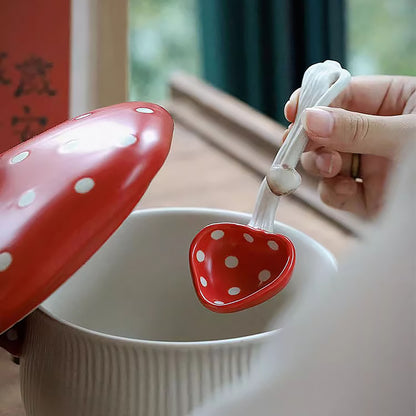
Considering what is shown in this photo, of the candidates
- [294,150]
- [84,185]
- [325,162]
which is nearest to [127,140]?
[84,185]

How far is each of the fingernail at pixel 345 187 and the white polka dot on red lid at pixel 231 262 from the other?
0.25 meters

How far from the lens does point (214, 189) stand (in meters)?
0.86

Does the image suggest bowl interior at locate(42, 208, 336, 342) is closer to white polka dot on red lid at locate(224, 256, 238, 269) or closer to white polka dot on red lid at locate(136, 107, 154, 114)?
white polka dot on red lid at locate(224, 256, 238, 269)

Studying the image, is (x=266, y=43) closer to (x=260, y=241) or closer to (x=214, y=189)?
(x=214, y=189)

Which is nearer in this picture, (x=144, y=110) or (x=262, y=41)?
(x=144, y=110)

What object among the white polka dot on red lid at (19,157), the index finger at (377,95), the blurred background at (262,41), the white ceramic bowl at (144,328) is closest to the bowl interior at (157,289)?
the white ceramic bowl at (144,328)

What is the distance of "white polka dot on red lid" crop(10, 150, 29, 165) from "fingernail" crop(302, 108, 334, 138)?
0.19m

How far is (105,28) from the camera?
751 mm

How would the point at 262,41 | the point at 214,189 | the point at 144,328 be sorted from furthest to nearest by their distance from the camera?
the point at 262,41 → the point at 214,189 → the point at 144,328

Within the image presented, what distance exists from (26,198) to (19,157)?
0.18 ft

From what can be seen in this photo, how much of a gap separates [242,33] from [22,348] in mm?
1418

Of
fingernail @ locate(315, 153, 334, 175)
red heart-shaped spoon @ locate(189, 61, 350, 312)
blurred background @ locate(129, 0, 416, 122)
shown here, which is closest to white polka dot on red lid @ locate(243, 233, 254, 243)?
red heart-shaped spoon @ locate(189, 61, 350, 312)

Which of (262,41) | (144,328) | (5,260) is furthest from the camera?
(262,41)

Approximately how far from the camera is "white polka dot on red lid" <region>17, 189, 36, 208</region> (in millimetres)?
384
